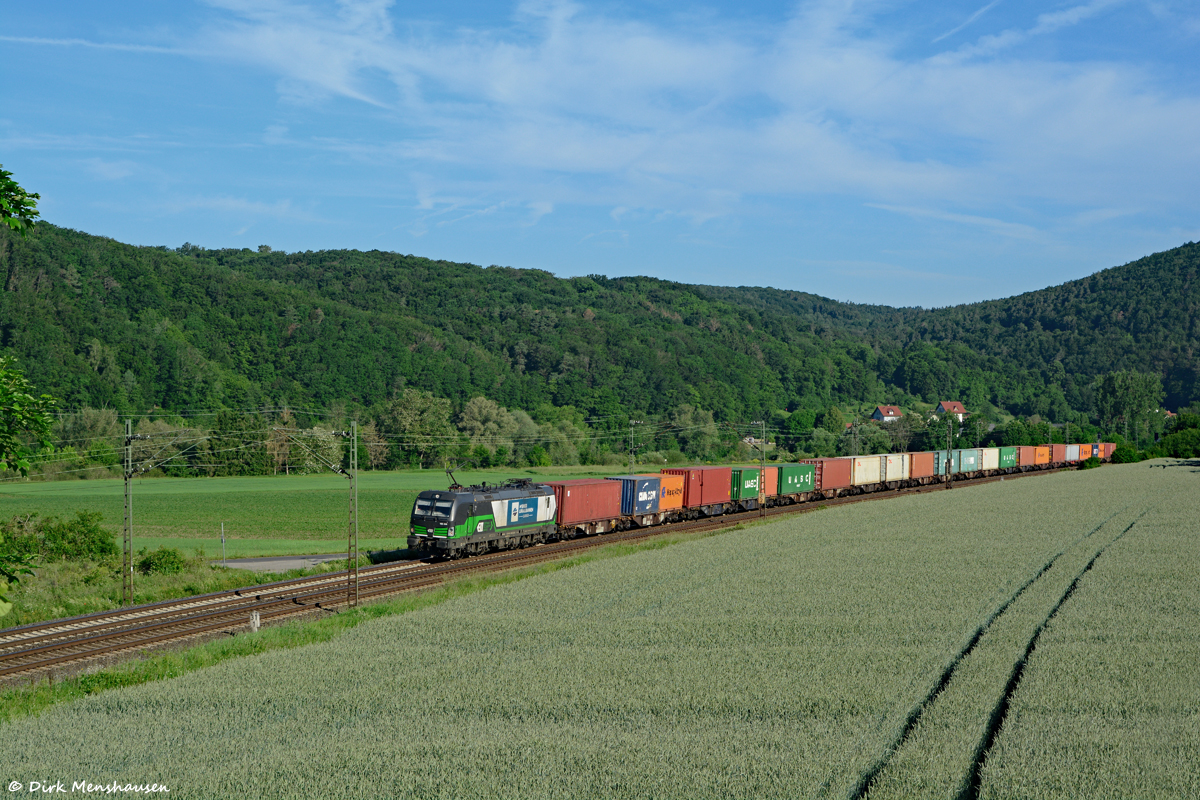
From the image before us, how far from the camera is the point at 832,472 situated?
72.2m

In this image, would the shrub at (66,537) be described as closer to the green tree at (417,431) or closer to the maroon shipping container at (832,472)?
the maroon shipping container at (832,472)

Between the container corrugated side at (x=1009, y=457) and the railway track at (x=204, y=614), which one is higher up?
the container corrugated side at (x=1009, y=457)

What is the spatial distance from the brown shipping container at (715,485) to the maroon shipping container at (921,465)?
29.6 meters

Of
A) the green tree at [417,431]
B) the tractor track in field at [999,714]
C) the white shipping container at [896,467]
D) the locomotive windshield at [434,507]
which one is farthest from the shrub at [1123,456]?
the locomotive windshield at [434,507]

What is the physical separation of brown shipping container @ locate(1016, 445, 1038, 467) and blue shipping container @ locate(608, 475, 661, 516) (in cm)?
7002

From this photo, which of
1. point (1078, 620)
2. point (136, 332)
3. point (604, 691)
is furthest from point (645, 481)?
point (136, 332)

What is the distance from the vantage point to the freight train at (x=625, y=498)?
4078cm

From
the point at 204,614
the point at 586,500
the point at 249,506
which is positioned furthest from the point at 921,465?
the point at 204,614

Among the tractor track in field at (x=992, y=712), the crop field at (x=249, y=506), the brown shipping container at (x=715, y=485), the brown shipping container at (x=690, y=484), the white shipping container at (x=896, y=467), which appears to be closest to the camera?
the tractor track in field at (x=992, y=712)

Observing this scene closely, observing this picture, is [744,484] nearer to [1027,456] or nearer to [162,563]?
[162,563]

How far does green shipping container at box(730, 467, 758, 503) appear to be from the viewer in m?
61.3

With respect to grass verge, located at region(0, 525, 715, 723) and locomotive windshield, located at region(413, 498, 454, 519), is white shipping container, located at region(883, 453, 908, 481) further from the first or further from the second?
grass verge, located at region(0, 525, 715, 723)

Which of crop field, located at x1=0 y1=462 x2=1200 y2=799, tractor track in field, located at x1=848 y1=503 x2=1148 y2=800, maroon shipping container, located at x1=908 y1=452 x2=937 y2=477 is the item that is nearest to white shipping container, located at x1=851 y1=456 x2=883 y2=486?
maroon shipping container, located at x1=908 y1=452 x2=937 y2=477

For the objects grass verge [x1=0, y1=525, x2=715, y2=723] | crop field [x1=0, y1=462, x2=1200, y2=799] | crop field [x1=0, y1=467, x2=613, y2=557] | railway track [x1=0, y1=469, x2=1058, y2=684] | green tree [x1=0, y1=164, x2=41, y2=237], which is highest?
A: green tree [x1=0, y1=164, x2=41, y2=237]
